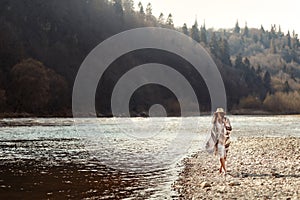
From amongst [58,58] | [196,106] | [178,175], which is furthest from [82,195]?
[196,106]

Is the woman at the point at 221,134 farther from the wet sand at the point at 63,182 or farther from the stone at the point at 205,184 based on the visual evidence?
the wet sand at the point at 63,182

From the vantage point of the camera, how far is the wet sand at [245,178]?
45.9ft

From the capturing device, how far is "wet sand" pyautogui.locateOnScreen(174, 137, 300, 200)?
1398cm

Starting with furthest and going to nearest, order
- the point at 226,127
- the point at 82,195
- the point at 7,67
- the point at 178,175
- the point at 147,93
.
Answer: the point at 147,93 → the point at 7,67 → the point at 178,175 → the point at 226,127 → the point at 82,195

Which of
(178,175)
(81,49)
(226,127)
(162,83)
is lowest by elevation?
(178,175)

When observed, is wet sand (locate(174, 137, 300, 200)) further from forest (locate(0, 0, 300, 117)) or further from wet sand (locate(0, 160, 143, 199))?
forest (locate(0, 0, 300, 117))

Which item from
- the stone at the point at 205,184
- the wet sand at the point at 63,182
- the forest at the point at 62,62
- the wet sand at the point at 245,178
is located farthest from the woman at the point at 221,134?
the forest at the point at 62,62

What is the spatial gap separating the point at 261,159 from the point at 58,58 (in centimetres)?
12345

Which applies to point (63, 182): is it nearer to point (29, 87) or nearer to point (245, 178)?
point (245, 178)

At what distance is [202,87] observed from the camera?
598ft

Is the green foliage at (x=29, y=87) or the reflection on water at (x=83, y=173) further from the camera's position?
the green foliage at (x=29, y=87)

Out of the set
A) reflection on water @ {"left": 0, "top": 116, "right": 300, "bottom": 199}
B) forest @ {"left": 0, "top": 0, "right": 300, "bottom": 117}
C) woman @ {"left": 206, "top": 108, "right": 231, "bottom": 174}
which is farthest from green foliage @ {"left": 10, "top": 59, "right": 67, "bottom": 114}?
woman @ {"left": 206, "top": 108, "right": 231, "bottom": 174}

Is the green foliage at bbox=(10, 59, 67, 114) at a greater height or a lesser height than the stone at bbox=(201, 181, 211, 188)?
greater

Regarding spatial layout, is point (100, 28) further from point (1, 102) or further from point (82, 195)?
point (82, 195)
